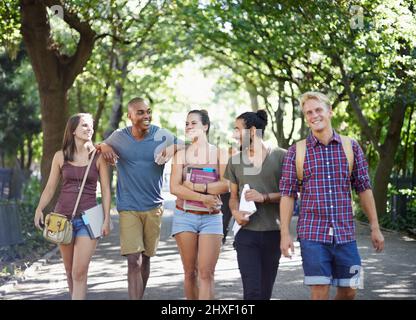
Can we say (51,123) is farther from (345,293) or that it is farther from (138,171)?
(345,293)

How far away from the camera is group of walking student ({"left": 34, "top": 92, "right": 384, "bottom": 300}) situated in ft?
21.3

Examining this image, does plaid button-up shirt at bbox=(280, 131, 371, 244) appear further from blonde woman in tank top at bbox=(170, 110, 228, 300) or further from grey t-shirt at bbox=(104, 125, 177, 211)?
grey t-shirt at bbox=(104, 125, 177, 211)

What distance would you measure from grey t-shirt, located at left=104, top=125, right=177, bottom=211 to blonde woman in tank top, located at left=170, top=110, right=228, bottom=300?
1.44 feet

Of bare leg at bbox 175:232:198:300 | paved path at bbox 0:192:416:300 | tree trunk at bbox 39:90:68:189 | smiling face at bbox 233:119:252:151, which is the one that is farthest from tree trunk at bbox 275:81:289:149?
smiling face at bbox 233:119:252:151

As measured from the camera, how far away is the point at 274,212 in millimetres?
7309

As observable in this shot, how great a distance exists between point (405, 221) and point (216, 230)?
14295mm

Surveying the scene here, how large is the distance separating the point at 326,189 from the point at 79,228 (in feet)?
8.53

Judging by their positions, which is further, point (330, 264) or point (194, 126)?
point (194, 126)

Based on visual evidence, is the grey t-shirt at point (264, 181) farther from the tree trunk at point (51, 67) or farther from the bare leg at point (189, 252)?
the tree trunk at point (51, 67)

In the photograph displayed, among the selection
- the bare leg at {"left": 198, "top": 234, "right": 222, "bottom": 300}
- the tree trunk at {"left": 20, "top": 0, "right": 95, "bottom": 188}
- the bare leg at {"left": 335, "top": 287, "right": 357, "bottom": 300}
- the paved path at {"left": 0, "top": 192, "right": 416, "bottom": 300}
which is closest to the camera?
the bare leg at {"left": 335, "top": 287, "right": 357, "bottom": 300}

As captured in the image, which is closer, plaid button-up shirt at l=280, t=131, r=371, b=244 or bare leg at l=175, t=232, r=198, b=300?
plaid button-up shirt at l=280, t=131, r=371, b=244

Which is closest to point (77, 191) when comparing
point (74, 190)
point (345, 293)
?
point (74, 190)

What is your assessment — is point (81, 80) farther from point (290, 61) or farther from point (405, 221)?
point (405, 221)

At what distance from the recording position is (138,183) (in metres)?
8.38
